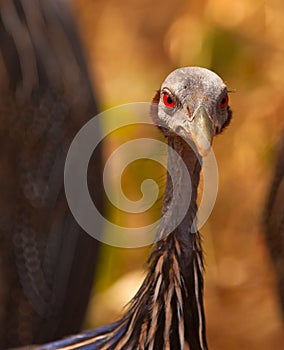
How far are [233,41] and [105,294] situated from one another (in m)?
0.92

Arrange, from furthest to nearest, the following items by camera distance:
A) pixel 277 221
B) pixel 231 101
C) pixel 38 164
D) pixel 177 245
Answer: pixel 231 101 → pixel 277 221 → pixel 38 164 → pixel 177 245

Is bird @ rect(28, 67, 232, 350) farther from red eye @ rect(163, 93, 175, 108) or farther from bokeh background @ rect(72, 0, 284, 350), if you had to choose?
bokeh background @ rect(72, 0, 284, 350)

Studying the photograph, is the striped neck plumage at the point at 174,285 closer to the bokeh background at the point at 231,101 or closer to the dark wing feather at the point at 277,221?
the dark wing feather at the point at 277,221

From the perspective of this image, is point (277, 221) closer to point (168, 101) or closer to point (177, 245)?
point (177, 245)

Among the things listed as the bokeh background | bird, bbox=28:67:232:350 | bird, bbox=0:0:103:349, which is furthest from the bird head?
the bokeh background

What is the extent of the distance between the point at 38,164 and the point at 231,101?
4.44 feet

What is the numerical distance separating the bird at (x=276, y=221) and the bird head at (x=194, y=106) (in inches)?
41.1

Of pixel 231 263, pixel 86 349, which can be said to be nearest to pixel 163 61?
pixel 231 263

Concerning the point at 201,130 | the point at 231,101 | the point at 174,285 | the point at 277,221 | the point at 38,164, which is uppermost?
the point at 231,101

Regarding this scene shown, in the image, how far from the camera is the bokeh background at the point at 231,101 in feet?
12.5

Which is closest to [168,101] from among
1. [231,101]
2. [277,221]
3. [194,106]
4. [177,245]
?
[194,106]

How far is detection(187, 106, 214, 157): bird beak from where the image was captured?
201 centimetres

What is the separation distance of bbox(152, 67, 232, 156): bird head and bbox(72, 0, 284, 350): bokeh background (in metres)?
1.56

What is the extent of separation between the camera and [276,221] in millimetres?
3176
